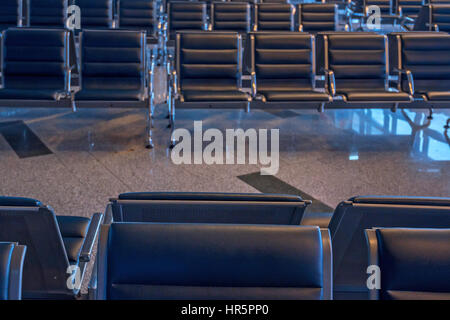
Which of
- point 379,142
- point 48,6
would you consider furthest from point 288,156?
point 48,6

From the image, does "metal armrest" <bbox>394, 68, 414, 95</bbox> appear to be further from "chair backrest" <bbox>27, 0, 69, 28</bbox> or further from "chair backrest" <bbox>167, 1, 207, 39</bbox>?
"chair backrest" <bbox>27, 0, 69, 28</bbox>

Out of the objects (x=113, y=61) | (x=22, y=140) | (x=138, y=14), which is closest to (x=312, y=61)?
(x=113, y=61)

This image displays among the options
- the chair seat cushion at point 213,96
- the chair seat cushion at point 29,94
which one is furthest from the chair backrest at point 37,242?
the chair seat cushion at point 29,94

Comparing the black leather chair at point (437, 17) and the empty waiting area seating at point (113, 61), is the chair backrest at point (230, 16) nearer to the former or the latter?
the empty waiting area seating at point (113, 61)

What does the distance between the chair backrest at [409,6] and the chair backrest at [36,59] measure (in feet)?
19.0

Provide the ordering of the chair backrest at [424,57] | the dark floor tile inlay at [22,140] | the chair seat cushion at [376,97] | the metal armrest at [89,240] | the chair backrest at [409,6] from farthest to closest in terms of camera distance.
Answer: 1. the chair backrest at [409,6]
2. the chair backrest at [424,57]
3. the chair seat cushion at [376,97]
4. the dark floor tile inlay at [22,140]
5. the metal armrest at [89,240]

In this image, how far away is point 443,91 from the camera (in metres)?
4.36

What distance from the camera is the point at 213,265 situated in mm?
1080

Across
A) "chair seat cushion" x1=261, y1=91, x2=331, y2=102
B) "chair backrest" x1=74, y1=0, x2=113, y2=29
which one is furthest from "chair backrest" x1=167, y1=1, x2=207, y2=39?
"chair seat cushion" x1=261, y1=91, x2=331, y2=102

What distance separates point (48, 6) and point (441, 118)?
4.70 m

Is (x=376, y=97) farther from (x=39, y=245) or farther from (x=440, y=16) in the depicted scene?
(x=39, y=245)

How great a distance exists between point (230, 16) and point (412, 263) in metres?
5.52

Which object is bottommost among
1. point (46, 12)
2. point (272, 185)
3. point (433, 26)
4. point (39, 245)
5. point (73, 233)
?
point (272, 185)

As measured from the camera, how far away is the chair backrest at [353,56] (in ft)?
14.9
